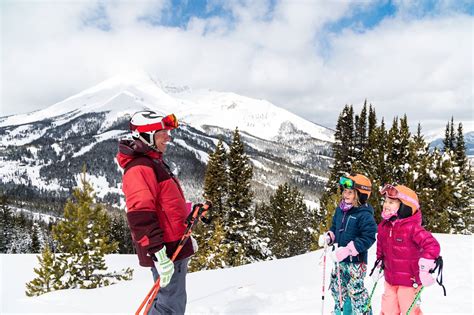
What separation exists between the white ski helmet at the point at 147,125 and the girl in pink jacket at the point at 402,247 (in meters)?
3.17

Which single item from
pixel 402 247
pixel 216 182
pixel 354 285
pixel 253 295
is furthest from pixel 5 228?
pixel 402 247

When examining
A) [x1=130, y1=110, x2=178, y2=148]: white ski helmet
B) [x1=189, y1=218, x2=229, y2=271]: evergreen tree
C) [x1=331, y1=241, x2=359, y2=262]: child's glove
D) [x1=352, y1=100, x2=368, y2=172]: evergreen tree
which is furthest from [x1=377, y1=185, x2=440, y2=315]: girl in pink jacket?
[x1=352, y1=100, x2=368, y2=172]: evergreen tree

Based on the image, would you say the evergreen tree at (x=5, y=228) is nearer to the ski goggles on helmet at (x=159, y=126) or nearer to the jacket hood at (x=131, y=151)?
the jacket hood at (x=131, y=151)

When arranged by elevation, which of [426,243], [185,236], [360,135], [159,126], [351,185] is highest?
[360,135]

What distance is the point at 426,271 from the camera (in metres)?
4.05

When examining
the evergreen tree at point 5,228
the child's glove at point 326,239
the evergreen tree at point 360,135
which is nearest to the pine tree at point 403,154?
the evergreen tree at point 360,135

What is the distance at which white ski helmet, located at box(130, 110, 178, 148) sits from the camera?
381 centimetres

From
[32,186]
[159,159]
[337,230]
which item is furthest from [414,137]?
[32,186]

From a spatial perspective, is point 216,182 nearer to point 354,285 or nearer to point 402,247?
point 354,285

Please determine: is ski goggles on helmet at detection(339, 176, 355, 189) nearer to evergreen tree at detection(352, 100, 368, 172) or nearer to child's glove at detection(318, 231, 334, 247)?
child's glove at detection(318, 231, 334, 247)

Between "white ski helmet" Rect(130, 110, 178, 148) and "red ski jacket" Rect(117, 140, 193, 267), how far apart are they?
0.12 metres

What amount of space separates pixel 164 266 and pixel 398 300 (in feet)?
10.8

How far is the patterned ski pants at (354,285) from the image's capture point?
5098mm

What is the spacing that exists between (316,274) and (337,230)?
464 cm
